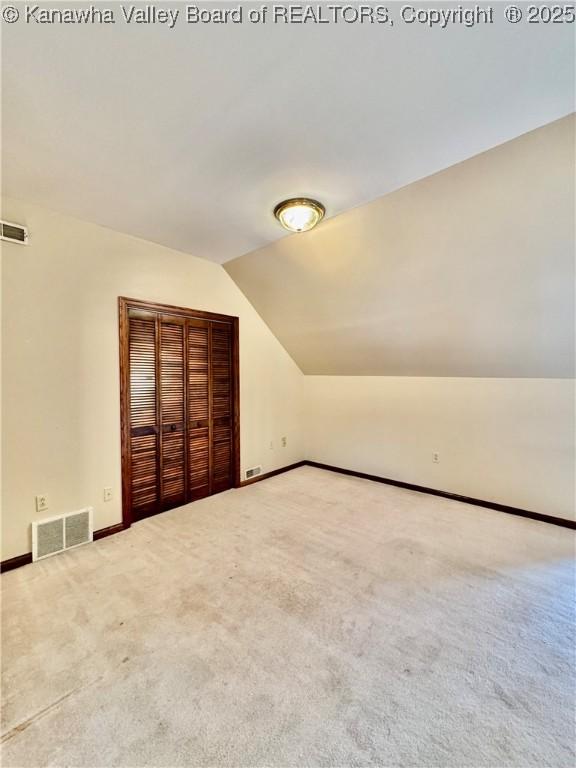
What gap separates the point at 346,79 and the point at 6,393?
108 inches

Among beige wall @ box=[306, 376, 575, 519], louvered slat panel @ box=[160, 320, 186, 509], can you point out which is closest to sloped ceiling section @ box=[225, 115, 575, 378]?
beige wall @ box=[306, 376, 575, 519]

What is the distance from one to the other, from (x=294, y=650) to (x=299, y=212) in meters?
2.61

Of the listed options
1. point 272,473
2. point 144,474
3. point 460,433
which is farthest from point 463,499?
point 144,474

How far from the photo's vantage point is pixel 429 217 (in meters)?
2.37

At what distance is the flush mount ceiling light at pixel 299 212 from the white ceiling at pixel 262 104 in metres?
0.07

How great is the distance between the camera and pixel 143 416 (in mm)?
3164

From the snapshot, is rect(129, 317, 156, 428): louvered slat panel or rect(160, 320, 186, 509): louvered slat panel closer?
rect(129, 317, 156, 428): louvered slat panel

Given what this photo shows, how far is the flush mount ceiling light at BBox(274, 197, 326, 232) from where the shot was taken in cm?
232

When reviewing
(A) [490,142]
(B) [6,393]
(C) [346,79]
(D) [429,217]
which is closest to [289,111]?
(C) [346,79]

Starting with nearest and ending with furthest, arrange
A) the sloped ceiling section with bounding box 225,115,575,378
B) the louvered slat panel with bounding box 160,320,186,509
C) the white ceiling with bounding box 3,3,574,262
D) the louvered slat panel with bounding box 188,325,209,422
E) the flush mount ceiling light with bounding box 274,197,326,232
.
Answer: the white ceiling with bounding box 3,3,574,262 → the sloped ceiling section with bounding box 225,115,575,378 → the flush mount ceiling light with bounding box 274,197,326,232 → the louvered slat panel with bounding box 160,320,186,509 → the louvered slat panel with bounding box 188,325,209,422

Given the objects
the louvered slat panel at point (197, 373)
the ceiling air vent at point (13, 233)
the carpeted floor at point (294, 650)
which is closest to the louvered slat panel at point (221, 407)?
the louvered slat panel at point (197, 373)

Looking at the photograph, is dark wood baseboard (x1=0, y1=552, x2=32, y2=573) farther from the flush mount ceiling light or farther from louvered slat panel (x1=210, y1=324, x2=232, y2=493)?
the flush mount ceiling light

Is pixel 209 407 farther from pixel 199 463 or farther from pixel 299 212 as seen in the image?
pixel 299 212

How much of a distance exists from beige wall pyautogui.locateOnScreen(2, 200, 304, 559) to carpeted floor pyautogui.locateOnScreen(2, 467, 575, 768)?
49 cm
